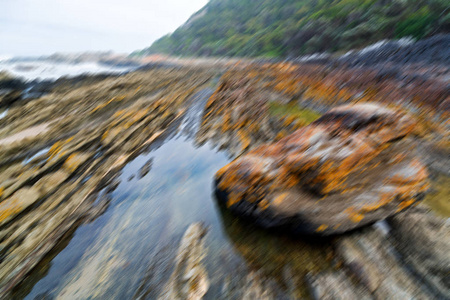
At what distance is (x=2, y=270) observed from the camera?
577 cm

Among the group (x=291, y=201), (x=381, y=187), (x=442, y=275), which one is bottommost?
(x=442, y=275)

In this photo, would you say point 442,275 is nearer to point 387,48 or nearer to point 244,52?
point 387,48

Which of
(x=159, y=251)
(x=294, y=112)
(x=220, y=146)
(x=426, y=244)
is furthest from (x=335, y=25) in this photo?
(x=159, y=251)

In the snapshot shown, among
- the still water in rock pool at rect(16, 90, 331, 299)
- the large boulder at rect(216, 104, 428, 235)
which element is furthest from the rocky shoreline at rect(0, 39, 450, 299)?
the large boulder at rect(216, 104, 428, 235)

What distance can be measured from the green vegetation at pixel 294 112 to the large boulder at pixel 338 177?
186 inches

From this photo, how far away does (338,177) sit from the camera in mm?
5020

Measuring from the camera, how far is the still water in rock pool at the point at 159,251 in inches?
180

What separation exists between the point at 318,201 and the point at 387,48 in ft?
66.9

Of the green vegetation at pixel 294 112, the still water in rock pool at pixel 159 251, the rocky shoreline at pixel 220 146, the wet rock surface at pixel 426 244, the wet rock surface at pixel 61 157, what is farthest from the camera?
the green vegetation at pixel 294 112

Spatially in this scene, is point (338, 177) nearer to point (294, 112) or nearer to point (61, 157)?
point (294, 112)

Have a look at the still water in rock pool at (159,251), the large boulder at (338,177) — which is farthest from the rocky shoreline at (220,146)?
the large boulder at (338,177)

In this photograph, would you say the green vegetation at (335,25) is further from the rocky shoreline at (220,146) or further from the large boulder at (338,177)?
the large boulder at (338,177)

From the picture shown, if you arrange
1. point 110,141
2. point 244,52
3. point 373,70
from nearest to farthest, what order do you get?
1. point 110,141
2. point 373,70
3. point 244,52

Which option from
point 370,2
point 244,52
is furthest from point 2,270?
point 244,52
